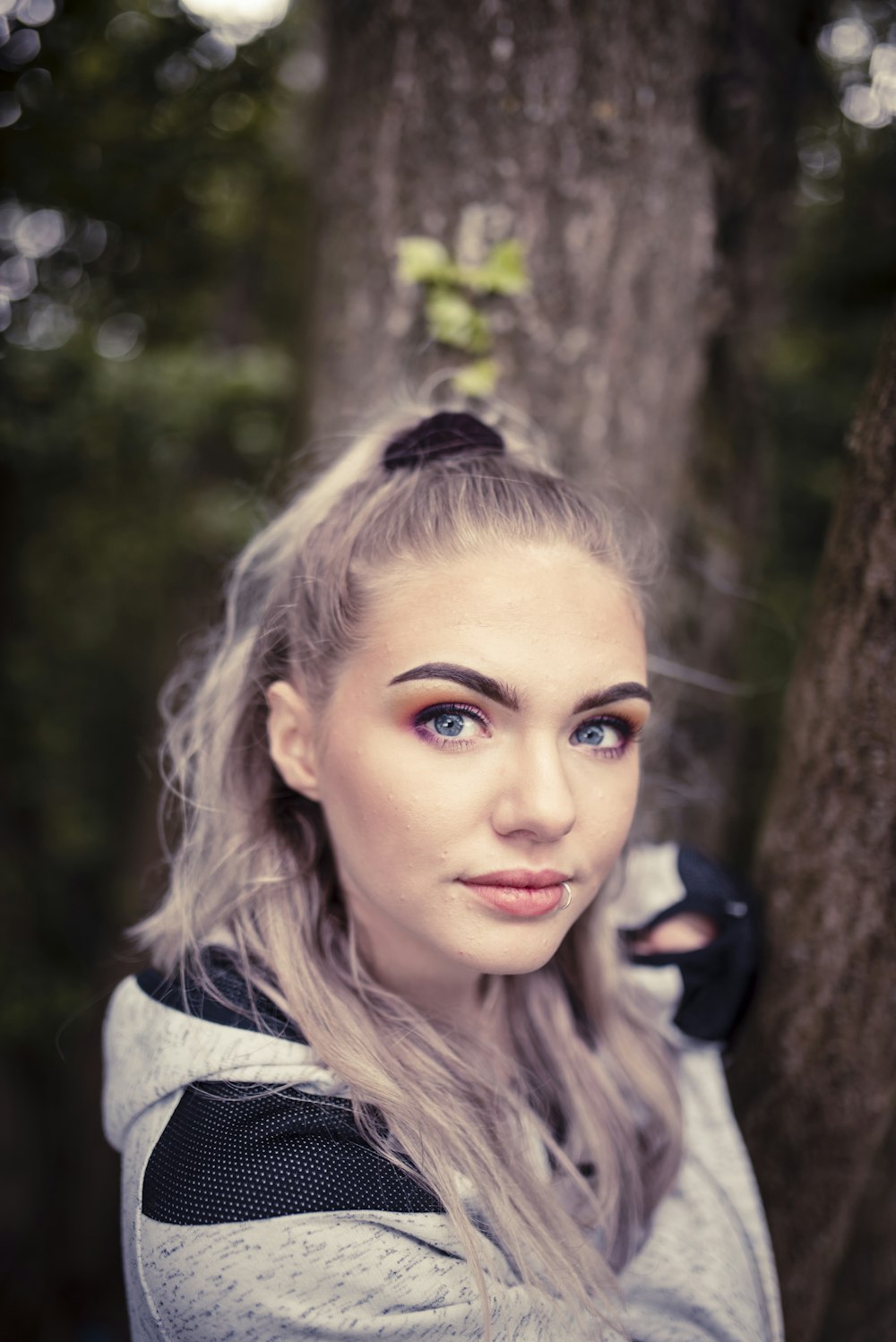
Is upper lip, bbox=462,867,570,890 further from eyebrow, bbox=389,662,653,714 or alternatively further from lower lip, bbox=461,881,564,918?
eyebrow, bbox=389,662,653,714

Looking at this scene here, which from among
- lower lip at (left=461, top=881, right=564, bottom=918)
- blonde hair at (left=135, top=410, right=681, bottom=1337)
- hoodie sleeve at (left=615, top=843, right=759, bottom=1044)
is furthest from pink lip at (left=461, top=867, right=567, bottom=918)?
hoodie sleeve at (left=615, top=843, right=759, bottom=1044)

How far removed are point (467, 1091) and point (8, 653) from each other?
12.8 feet

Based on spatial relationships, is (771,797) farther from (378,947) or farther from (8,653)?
(8,653)

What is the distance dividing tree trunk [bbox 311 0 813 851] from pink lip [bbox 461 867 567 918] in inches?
42.3

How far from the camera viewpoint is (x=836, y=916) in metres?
1.78

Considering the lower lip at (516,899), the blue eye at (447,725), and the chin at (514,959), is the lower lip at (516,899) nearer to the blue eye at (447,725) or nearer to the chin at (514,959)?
the chin at (514,959)

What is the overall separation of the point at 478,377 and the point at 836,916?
156cm

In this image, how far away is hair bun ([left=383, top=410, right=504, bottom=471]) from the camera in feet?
5.61

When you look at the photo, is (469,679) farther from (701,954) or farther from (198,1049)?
(701,954)

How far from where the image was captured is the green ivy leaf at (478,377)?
2270 millimetres

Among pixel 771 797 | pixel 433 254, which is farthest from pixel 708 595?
pixel 433 254

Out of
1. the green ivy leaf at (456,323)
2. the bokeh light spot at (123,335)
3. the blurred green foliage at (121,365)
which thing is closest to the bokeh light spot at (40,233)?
the blurred green foliage at (121,365)

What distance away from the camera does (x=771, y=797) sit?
2045 millimetres

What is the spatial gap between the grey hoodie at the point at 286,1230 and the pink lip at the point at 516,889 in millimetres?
419
